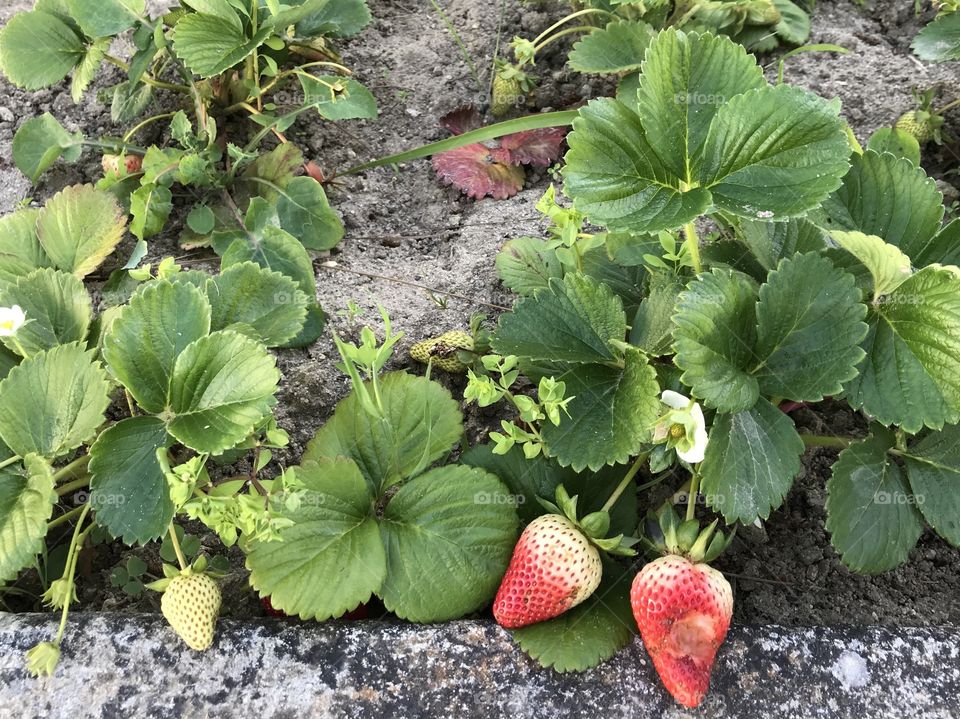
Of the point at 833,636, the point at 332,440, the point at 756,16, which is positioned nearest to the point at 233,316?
the point at 332,440

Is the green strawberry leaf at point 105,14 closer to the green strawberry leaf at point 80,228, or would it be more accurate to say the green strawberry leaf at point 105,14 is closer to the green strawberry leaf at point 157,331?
the green strawberry leaf at point 80,228

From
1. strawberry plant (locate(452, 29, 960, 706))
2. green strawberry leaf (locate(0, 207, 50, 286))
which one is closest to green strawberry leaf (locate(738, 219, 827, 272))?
strawberry plant (locate(452, 29, 960, 706))

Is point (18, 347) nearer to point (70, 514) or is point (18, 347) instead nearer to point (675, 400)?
point (70, 514)

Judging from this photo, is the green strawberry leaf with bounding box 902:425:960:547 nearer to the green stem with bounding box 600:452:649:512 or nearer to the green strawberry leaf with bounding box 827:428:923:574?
the green strawberry leaf with bounding box 827:428:923:574

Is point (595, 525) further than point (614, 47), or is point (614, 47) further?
point (614, 47)

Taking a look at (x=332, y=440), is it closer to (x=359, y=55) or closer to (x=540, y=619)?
(x=540, y=619)

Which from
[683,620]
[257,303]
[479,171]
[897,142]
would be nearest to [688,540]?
[683,620]

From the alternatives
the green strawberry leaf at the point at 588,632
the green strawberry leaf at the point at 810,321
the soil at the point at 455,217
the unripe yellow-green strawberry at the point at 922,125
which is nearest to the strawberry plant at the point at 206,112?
the soil at the point at 455,217
